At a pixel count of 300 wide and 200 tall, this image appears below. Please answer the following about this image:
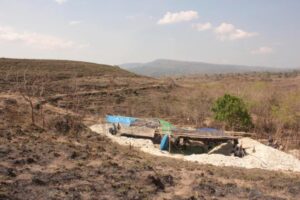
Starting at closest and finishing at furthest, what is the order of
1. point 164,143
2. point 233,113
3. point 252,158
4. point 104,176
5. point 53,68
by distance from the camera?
point 104,176, point 252,158, point 164,143, point 233,113, point 53,68

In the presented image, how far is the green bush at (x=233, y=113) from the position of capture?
66.3ft

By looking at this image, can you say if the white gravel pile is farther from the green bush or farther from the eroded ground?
the green bush

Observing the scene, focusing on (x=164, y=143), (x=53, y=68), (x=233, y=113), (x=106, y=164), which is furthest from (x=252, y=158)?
(x=53, y=68)

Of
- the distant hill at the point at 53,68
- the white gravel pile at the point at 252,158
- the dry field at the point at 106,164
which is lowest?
the white gravel pile at the point at 252,158

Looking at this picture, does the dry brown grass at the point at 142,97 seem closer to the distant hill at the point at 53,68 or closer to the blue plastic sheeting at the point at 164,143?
the distant hill at the point at 53,68

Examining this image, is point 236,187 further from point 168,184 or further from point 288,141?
point 288,141

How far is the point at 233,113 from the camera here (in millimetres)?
20203

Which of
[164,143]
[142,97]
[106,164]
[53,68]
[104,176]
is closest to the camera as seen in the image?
[104,176]

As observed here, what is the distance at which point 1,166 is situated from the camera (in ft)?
32.2

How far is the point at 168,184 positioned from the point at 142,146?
7106mm

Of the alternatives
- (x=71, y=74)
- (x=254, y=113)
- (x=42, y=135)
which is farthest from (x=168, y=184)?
(x=71, y=74)

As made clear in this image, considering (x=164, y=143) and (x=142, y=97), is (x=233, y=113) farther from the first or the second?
(x=142, y=97)

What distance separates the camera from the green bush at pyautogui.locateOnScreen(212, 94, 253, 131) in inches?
795

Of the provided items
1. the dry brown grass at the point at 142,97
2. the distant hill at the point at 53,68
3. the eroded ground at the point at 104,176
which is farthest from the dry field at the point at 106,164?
the distant hill at the point at 53,68
